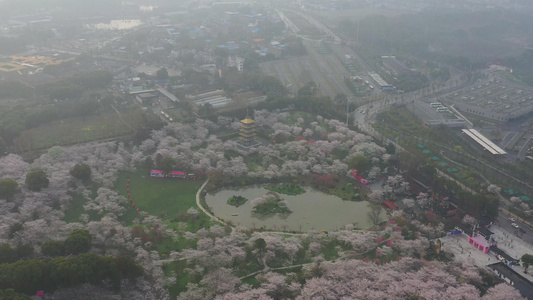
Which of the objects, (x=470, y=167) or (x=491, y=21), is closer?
(x=470, y=167)

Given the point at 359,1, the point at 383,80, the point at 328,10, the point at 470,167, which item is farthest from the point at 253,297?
the point at 359,1

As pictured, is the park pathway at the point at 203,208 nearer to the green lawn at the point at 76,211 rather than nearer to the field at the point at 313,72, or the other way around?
the green lawn at the point at 76,211

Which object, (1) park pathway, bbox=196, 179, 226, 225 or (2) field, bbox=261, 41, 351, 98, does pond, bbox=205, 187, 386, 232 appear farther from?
(2) field, bbox=261, 41, 351, 98

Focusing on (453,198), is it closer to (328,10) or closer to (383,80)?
(383,80)

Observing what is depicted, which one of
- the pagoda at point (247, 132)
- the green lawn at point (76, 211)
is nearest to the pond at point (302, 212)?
the pagoda at point (247, 132)

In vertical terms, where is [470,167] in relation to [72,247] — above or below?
below

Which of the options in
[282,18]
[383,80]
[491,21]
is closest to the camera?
[383,80]

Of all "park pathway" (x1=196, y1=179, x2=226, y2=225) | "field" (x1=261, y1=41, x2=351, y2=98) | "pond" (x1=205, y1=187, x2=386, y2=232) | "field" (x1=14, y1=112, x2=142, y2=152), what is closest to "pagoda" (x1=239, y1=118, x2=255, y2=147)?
"park pathway" (x1=196, y1=179, x2=226, y2=225)

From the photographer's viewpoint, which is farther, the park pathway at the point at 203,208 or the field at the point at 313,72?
the field at the point at 313,72
